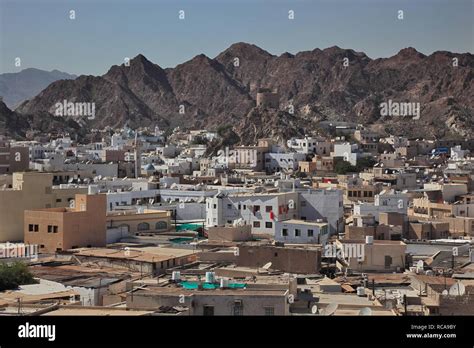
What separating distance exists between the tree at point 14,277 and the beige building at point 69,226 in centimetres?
382

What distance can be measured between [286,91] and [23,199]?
263 ft

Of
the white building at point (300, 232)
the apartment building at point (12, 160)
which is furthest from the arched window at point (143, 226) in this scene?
the apartment building at point (12, 160)

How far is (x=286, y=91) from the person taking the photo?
316 feet

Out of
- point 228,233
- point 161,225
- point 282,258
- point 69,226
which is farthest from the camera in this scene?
point 161,225

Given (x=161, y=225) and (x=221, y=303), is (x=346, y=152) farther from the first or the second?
(x=221, y=303)

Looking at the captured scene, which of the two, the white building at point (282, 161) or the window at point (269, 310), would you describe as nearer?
the window at point (269, 310)

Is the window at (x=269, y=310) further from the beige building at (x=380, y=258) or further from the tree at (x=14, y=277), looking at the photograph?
the beige building at (x=380, y=258)

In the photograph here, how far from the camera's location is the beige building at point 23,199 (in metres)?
16.9

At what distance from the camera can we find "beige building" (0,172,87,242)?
55.6ft

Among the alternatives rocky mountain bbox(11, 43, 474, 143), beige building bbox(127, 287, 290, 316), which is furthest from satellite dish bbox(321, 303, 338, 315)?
rocky mountain bbox(11, 43, 474, 143)

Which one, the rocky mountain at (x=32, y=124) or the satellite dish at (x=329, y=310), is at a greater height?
the rocky mountain at (x=32, y=124)

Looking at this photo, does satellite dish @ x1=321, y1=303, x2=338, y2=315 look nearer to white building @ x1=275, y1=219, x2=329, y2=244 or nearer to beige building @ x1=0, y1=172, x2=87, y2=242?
white building @ x1=275, y1=219, x2=329, y2=244

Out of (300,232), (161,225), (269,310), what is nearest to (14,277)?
(269,310)

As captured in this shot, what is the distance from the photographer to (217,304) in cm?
746
